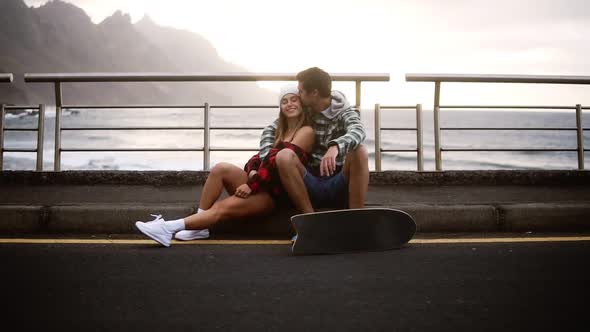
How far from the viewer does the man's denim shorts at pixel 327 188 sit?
12.8 feet

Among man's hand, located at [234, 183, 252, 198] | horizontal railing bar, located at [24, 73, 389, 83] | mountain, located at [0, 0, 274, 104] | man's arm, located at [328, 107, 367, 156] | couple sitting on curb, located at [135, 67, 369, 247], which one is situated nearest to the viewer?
man's arm, located at [328, 107, 367, 156]

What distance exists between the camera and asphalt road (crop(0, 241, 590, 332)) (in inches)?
83.6

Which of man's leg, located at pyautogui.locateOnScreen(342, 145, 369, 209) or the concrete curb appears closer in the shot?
man's leg, located at pyautogui.locateOnScreen(342, 145, 369, 209)

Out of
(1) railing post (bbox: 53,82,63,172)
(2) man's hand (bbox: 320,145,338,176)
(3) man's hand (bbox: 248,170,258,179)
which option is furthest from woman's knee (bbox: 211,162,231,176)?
(1) railing post (bbox: 53,82,63,172)

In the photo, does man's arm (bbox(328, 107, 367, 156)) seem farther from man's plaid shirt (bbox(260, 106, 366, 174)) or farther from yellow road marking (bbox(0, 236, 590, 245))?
yellow road marking (bbox(0, 236, 590, 245))

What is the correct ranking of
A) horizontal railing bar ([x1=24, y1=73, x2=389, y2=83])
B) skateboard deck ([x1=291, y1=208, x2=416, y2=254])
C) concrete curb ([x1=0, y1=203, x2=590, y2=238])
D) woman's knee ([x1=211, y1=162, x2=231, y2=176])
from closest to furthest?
skateboard deck ([x1=291, y1=208, x2=416, y2=254])
woman's knee ([x1=211, y1=162, x2=231, y2=176])
concrete curb ([x1=0, y1=203, x2=590, y2=238])
horizontal railing bar ([x1=24, y1=73, x2=389, y2=83])

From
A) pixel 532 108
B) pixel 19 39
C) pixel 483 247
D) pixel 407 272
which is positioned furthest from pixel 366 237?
pixel 19 39

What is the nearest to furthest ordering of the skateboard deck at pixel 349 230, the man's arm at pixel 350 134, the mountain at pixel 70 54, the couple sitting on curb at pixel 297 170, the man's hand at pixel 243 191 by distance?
1. the skateboard deck at pixel 349 230
2. the man's arm at pixel 350 134
3. the couple sitting on curb at pixel 297 170
4. the man's hand at pixel 243 191
5. the mountain at pixel 70 54

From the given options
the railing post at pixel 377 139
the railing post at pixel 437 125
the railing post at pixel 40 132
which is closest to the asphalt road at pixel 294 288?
the railing post at pixel 377 139

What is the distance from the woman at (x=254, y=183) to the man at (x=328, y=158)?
115 millimetres

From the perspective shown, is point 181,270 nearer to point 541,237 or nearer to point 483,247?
point 483,247

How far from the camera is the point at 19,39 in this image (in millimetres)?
158125

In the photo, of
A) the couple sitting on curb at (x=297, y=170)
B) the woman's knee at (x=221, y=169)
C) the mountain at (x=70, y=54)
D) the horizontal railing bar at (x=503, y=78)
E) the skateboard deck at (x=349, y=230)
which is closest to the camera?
the skateboard deck at (x=349, y=230)

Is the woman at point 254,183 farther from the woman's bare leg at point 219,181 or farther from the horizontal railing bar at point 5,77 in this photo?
the horizontal railing bar at point 5,77
